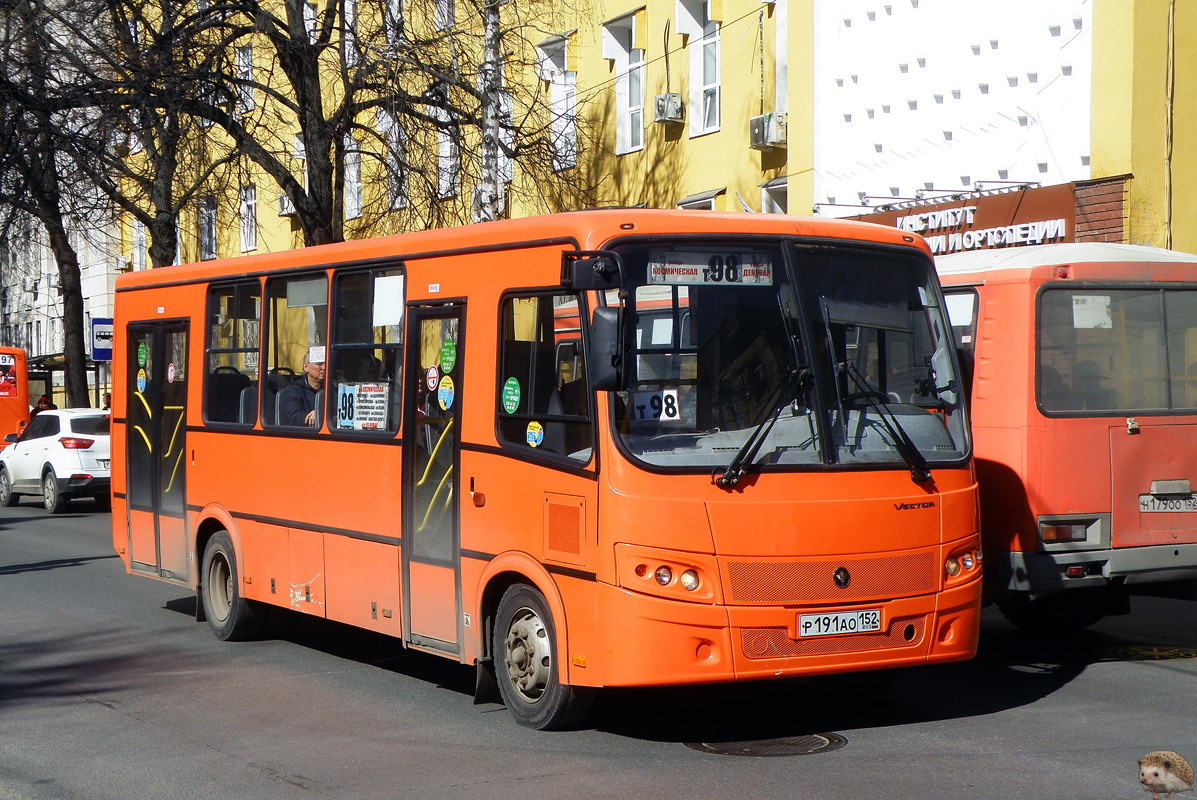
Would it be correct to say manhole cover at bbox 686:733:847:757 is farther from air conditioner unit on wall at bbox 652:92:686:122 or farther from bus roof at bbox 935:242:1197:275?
air conditioner unit on wall at bbox 652:92:686:122

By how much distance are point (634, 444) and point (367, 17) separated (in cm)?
1653

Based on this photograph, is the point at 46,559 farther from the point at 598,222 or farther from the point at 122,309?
the point at 598,222

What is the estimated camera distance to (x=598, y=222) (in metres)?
7.16

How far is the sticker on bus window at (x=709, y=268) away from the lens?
709cm

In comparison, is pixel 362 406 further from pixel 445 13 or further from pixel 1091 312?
pixel 445 13

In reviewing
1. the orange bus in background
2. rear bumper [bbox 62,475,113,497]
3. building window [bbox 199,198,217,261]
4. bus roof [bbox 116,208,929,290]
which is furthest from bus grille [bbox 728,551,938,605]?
the orange bus in background

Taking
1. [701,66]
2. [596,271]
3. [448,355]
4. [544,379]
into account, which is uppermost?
[701,66]

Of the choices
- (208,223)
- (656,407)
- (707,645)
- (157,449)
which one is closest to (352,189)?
(208,223)

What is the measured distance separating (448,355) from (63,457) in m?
17.5

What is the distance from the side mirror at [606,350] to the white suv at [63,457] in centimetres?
1818

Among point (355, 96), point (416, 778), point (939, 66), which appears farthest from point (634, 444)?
point (355, 96)

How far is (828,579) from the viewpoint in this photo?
693cm

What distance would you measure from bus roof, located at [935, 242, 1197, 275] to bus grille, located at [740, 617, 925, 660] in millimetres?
3231

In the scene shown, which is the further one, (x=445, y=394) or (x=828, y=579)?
(x=445, y=394)
